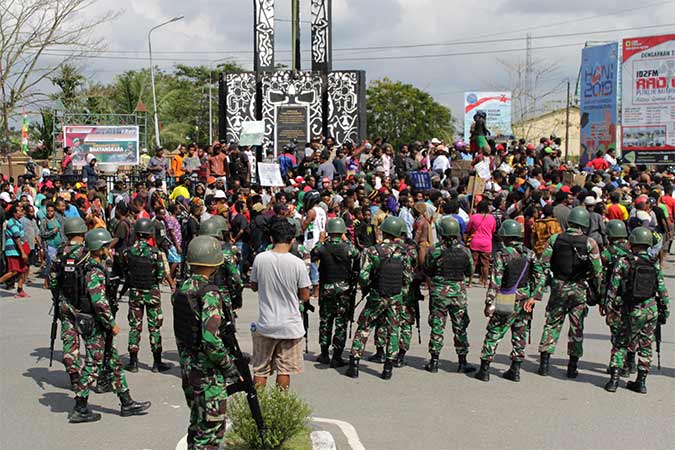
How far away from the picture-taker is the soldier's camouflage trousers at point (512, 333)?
9266 millimetres

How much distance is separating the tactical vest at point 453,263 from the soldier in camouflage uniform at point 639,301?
1.65 m

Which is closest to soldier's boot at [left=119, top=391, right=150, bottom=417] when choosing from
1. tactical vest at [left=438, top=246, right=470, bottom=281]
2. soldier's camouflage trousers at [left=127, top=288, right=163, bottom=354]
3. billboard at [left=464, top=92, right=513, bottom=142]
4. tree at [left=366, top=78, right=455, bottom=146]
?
soldier's camouflage trousers at [left=127, top=288, right=163, bottom=354]

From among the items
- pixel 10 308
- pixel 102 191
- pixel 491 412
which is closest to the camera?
pixel 491 412

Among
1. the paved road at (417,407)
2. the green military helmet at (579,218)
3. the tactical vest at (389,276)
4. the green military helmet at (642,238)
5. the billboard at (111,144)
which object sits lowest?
the paved road at (417,407)

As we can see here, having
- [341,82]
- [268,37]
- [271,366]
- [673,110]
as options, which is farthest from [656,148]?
[271,366]

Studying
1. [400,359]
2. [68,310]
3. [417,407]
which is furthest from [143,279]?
[417,407]

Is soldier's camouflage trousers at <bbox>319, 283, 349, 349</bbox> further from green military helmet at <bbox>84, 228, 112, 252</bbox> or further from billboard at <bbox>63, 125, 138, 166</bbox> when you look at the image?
billboard at <bbox>63, 125, 138, 166</bbox>

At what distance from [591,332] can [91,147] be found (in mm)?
18293

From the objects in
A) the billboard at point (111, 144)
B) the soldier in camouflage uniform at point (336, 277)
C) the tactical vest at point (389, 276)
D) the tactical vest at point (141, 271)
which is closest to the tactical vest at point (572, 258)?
the tactical vest at point (389, 276)

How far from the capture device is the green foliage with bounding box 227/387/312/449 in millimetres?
6266

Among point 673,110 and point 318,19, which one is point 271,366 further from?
point 673,110

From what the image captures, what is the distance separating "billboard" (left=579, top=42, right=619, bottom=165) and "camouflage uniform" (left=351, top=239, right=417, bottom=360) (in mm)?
24350

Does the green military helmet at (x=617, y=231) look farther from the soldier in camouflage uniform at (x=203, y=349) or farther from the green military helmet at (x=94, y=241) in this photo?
the green military helmet at (x=94, y=241)

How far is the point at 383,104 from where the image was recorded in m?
60.5
